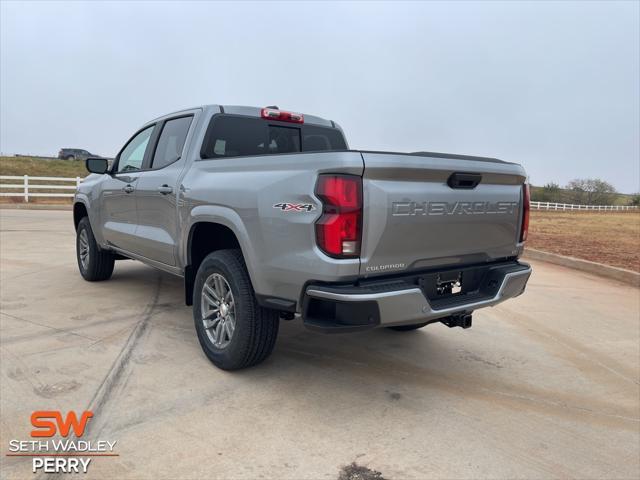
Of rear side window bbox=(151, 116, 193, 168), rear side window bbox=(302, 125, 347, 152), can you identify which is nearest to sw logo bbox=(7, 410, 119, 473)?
rear side window bbox=(151, 116, 193, 168)

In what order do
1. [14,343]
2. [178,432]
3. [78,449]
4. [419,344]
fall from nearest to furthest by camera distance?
[78,449] → [178,432] → [14,343] → [419,344]

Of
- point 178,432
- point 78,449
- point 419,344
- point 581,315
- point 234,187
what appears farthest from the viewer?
point 581,315

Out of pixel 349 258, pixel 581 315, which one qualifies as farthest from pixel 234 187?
pixel 581 315

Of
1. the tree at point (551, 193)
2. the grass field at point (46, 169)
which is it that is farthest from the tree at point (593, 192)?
the grass field at point (46, 169)

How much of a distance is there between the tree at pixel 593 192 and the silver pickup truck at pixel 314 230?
227ft

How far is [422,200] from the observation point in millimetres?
2883

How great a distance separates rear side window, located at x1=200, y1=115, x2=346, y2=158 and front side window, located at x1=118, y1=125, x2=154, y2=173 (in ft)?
3.96

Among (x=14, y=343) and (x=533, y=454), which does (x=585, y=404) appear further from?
(x=14, y=343)

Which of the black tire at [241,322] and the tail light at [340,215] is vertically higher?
the tail light at [340,215]

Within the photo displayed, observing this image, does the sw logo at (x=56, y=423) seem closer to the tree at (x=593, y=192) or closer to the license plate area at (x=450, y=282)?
the license plate area at (x=450, y=282)

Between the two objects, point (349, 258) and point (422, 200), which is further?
point (422, 200)

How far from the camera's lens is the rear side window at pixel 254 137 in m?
4.13

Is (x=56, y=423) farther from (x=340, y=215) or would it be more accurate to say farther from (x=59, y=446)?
(x=340, y=215)

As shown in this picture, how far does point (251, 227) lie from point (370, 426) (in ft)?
4.69
